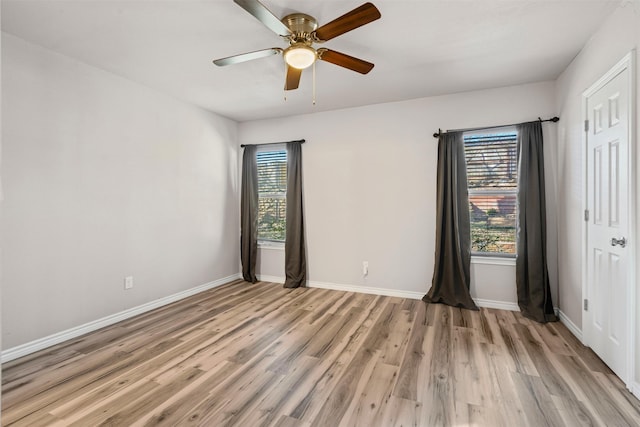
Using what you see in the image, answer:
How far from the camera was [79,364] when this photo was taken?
2520 millimetres

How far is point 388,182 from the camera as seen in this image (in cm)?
421

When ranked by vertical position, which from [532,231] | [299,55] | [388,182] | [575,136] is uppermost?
[299,55]

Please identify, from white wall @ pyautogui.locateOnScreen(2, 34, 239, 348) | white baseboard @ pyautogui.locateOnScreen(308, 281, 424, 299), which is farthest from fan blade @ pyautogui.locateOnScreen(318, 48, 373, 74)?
white baseboard @ pyautogui.locateOnScreen(308, 281, 424, 299)

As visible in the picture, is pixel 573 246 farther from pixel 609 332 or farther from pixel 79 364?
pixel 79 364

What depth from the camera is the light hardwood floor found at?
193cm

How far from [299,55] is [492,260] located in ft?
9.97

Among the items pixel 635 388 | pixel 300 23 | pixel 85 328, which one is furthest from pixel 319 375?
pixel 300 23

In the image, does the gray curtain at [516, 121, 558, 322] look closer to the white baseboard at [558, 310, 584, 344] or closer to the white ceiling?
the white baseboard at [558, 310, 584, 344]

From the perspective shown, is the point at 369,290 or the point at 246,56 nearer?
the point at 246,56

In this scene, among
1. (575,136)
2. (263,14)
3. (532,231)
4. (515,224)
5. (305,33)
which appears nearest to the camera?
(263,14)

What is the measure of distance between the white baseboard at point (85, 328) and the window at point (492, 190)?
3.66 metres

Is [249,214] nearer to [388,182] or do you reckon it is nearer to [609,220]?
[388,182]

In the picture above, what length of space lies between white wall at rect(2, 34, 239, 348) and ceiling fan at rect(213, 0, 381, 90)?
1.58 metres

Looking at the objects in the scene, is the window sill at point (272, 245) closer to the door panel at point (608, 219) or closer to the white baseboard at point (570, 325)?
the white baseboard at point (570, 325)
